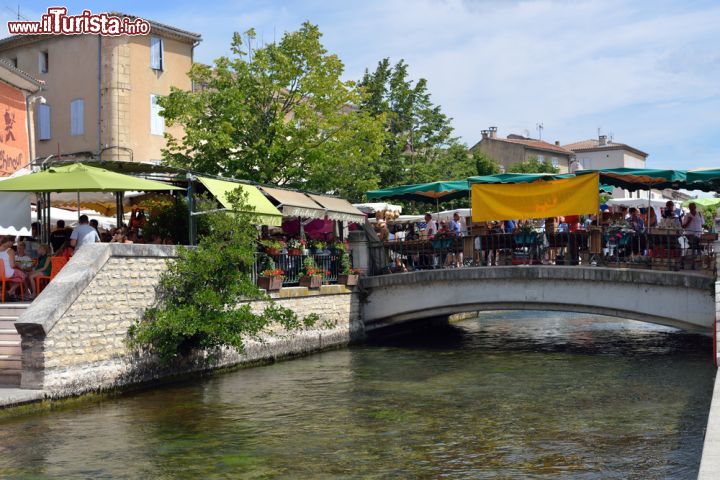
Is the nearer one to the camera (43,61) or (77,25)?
(77,25)

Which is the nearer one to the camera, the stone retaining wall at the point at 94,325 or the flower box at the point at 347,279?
the stone retaining wall at the point at 94,325

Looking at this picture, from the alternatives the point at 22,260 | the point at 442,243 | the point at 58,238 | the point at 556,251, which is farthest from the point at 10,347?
the point at 556,251

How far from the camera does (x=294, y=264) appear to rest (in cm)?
2170

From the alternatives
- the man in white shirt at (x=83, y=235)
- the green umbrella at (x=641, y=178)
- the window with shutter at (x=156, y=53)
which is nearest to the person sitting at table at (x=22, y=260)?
the man in white shirt at (x=83, y=235)

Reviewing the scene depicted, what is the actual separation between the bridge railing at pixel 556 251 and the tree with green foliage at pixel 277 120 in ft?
14.0

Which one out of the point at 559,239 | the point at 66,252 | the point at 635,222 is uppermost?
the point at 635,222

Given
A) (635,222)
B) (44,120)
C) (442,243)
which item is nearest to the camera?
(635,222)

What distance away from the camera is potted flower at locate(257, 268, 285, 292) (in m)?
20.1

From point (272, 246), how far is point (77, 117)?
19483 mm

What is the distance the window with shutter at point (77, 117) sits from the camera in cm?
3622

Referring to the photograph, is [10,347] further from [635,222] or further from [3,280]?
[635,222]

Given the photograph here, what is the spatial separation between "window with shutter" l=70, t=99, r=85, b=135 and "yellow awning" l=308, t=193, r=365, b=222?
16068mm

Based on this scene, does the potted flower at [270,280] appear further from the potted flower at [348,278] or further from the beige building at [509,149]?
the beige building at [509,149]

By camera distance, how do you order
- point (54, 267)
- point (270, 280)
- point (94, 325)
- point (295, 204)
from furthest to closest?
point (295, 204) < point (270, 280) < point (54, 267) < point (94, 325)
